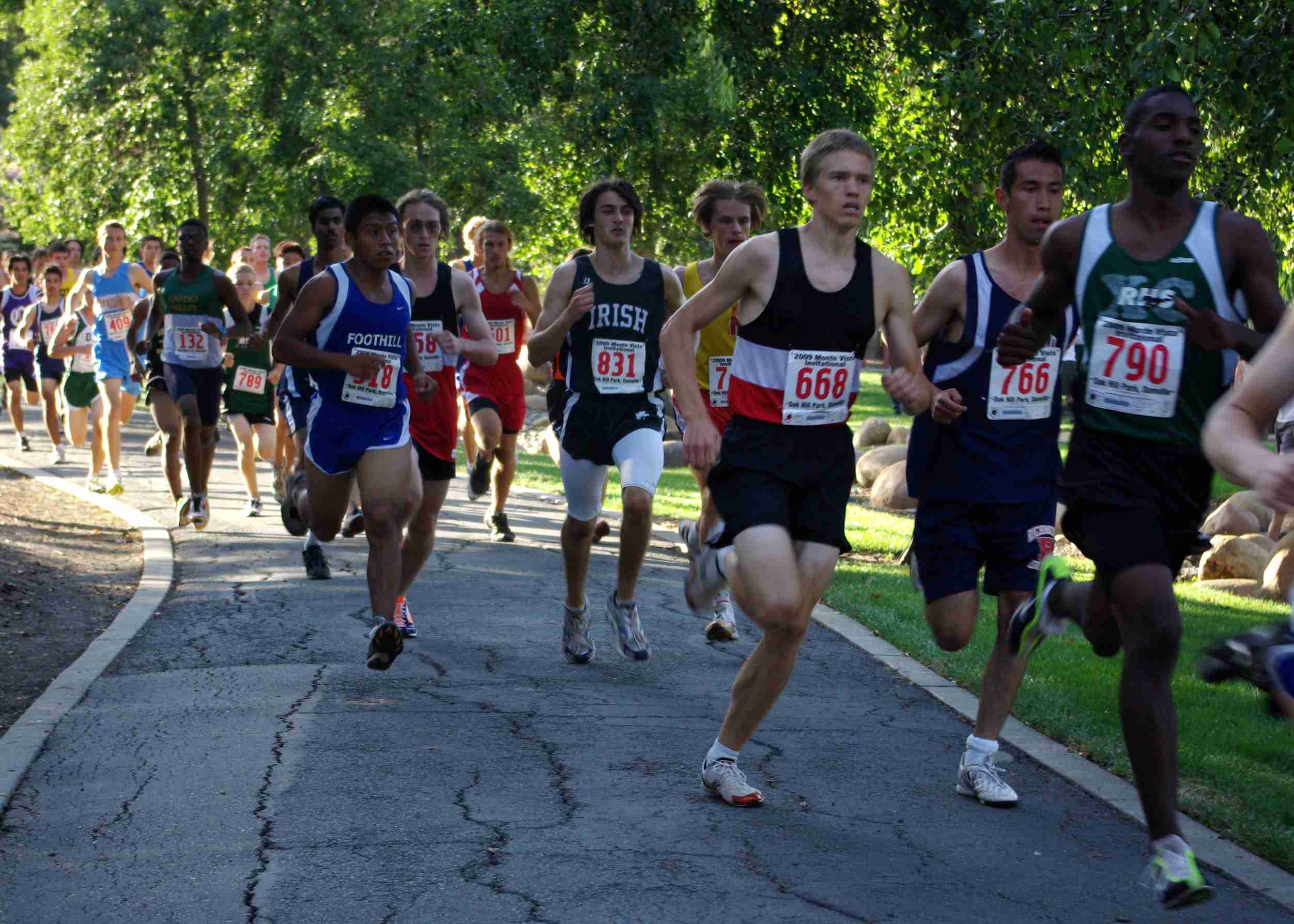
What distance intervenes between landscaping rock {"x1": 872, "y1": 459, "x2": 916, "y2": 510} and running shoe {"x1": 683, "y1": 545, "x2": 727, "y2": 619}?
998 centimetres

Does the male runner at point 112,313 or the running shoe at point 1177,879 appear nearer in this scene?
the running shoe at point 1177,879

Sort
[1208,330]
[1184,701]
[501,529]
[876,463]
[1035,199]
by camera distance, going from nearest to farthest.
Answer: [1208,330] < [1035,199] < [1184,701] < [501,529] < [876,463]

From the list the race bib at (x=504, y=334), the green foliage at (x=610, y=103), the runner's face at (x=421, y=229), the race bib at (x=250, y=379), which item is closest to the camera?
the runner's face at (x=421, y=229)

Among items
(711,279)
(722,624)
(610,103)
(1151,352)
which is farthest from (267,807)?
(610,103)

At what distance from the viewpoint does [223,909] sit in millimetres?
4406

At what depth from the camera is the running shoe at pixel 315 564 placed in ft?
33.7

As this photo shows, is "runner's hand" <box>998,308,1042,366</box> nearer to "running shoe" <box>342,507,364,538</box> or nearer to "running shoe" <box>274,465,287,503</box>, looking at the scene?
"running shoe" <box>342,507,364,538</box>

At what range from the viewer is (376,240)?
7477 millimetres

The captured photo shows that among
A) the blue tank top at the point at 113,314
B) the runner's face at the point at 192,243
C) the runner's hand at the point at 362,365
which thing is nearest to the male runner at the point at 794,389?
the runner's hand at the point at 362,365

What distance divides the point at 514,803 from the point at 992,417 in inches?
76.1

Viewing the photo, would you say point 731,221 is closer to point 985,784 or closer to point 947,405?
point 947,405

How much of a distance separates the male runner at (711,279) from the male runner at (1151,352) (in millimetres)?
3729

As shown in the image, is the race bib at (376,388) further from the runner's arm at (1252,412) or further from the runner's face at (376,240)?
the runner's arm at (1252,412)

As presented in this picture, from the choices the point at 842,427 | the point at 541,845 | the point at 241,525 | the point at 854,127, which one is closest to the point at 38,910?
the point at 541,845
